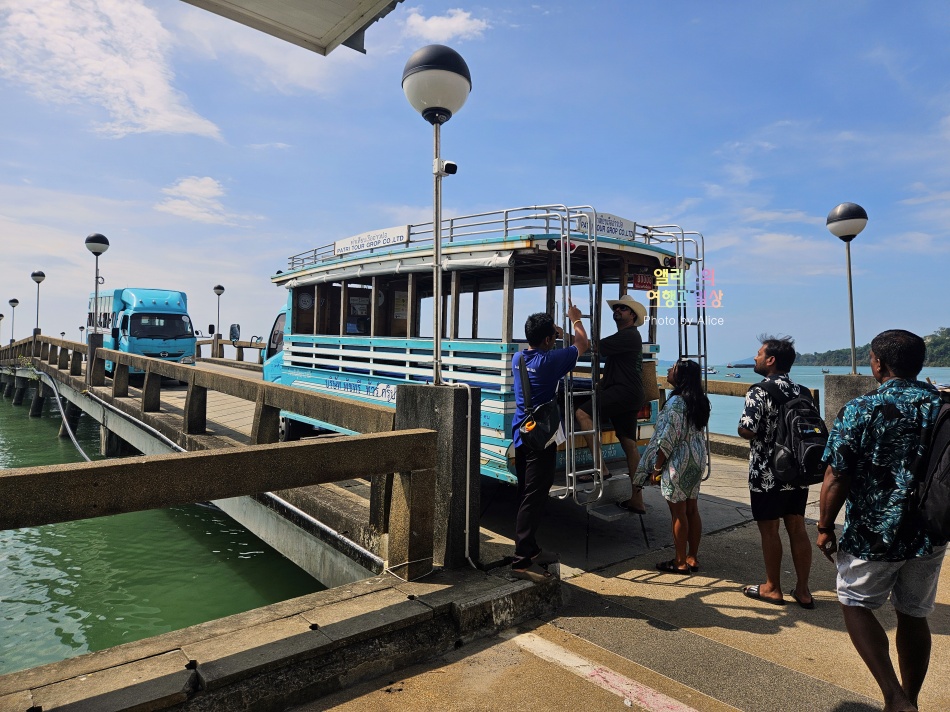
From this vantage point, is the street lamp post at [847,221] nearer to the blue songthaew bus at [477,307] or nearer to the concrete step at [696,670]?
the blue songthaew bus at [477,307]

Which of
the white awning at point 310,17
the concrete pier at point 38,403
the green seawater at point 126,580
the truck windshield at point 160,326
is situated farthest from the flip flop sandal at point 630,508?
the concrete pier at point 38,403

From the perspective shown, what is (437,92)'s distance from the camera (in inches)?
161

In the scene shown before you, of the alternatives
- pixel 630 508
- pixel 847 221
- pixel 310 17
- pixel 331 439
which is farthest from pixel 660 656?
pixel 847 221

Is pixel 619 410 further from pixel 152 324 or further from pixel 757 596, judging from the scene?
pixel 152 324

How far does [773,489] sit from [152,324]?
20445mm

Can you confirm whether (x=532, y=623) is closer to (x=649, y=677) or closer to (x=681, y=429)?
(x=649, y=677)

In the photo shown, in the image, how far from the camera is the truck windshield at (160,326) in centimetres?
1952

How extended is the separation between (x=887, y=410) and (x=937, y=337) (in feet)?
280

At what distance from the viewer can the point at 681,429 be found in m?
4.88

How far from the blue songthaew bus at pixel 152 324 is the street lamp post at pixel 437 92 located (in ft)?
57.8

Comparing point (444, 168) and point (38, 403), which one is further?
point (38, 403)

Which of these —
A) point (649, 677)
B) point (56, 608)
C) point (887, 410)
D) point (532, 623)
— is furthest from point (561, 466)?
point (56, 608)

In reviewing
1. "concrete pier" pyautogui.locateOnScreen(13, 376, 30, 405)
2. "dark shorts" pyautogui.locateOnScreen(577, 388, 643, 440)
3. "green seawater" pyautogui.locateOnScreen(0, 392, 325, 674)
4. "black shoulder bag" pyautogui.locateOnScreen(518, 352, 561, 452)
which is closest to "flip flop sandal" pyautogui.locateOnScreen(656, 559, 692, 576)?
"dark shorts" pyautogui.locateOnScreen(577, 388, 643, 440)

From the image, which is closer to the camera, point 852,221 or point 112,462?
point 112,462
